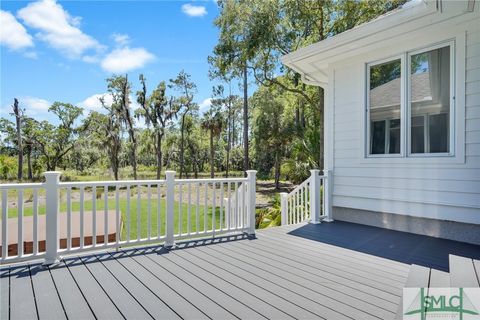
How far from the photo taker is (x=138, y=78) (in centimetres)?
2361

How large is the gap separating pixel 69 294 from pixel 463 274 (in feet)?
10.2

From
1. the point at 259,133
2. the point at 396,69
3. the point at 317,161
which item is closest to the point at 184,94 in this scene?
the point at 259,133

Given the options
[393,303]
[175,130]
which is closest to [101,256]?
[393,303]

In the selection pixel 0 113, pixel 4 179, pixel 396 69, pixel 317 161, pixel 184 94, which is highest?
pixel 184 94

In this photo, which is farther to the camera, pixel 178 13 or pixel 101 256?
pixel 178 13

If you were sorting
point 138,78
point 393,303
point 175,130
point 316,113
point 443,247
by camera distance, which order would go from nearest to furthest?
1. point 393,303
2. point 443,247
3. point 316,113
4. point 138,78
5. point 175,130

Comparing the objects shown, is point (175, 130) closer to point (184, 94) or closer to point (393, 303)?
point (184, 94)

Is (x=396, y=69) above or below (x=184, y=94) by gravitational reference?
below

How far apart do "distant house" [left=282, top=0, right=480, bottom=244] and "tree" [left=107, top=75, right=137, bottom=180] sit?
67.0 feet

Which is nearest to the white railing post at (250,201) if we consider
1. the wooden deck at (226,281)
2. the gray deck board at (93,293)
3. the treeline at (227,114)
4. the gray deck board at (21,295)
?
the wooden deck at (226,281)

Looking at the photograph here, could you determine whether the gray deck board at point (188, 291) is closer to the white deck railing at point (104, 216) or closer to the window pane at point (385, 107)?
the white deck railing at point (104, 216)

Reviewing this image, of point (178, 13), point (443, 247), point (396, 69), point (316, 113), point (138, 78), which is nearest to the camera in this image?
point (443, 247)

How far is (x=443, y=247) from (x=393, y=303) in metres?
1.93

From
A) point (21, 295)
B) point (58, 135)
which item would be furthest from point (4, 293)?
point (58, 135)
